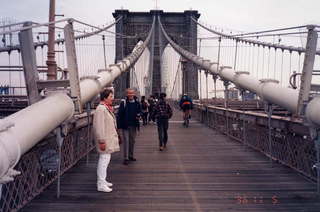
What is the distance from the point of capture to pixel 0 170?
2547 millimetres

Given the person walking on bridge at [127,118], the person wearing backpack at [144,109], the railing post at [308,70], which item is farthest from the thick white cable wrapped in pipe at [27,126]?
the person wearing backpack at [144,109]

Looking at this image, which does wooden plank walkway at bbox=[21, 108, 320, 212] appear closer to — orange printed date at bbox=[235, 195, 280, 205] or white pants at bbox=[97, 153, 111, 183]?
orange printed date at bbox=[235, 195, 280, 205]

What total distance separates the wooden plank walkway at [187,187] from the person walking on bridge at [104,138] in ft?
0.56

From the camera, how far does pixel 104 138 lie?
17.0 ft

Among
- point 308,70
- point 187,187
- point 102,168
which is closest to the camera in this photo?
point 308,70

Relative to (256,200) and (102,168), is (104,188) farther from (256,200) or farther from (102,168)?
(256,200)

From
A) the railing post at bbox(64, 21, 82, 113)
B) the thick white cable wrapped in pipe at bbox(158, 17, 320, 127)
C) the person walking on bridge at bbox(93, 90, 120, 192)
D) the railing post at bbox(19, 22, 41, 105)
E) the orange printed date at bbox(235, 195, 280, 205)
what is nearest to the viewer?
the thick white cable wrapped in pipe at bbox(158, 17, 320, 127)

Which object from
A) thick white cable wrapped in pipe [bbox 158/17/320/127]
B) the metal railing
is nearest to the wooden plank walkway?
the metal railing

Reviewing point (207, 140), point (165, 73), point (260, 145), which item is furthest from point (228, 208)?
point (165, 73)

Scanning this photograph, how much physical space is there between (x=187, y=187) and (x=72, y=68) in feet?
6.72

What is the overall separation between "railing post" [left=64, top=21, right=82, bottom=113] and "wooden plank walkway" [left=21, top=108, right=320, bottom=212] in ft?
3.61

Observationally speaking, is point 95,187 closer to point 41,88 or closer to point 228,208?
point 41,88

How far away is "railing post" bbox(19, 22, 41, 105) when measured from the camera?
4754mm

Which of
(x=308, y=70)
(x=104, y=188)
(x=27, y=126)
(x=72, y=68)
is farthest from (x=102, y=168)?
(x=308, y=70)
